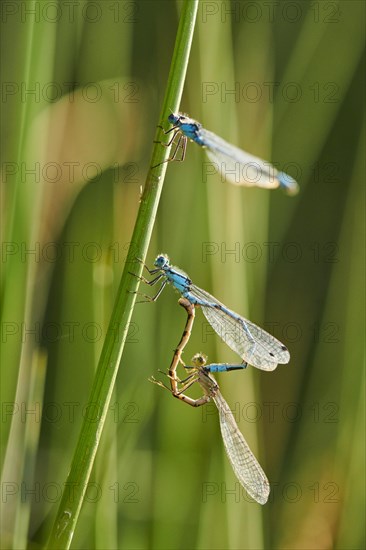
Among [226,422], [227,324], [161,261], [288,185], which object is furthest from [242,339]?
[288,185]

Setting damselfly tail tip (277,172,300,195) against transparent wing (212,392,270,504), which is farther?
transparent wing (212,392,270,504)

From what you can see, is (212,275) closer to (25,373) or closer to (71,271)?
(71,271)

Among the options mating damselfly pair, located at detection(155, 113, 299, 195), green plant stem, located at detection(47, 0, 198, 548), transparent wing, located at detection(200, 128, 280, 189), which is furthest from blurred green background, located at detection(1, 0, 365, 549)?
green plant stem, located at detection(47, 0, 198, 548)

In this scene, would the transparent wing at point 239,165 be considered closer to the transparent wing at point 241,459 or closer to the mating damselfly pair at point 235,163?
the mating damselfly pair at point 235,163

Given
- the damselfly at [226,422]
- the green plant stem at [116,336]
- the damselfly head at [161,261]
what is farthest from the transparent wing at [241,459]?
the green plant stem at [116,336]

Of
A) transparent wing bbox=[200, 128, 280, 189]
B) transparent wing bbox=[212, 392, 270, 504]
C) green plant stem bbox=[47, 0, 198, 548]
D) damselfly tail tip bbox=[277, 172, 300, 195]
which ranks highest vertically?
transparent wing bbox=[200, 128, 280, 189]

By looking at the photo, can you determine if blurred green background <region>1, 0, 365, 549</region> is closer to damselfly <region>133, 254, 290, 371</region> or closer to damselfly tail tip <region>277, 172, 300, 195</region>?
damselfly <region>133, 254, 290, 371</region>
